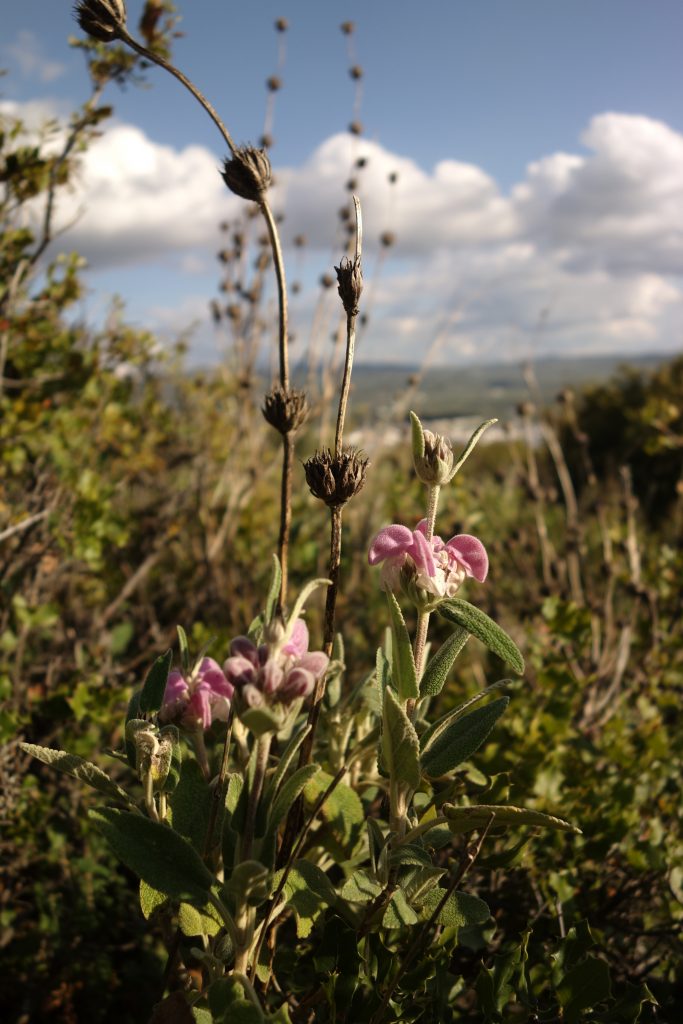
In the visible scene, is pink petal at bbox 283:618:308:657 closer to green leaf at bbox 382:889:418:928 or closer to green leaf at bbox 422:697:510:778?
green leaf at bbox 422:697:510:778

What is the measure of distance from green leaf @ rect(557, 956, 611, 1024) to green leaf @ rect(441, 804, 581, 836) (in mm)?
233

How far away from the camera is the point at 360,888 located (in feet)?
3.05

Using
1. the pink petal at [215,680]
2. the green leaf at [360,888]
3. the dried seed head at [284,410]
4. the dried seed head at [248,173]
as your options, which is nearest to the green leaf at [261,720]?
the pink petal at [215,680]

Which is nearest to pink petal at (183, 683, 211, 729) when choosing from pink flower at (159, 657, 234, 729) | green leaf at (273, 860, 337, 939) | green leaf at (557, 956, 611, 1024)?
pink flower at (159, 657, 234, 729)

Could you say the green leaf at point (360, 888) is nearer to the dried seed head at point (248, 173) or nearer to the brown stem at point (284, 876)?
the brown stem at point (284, 876)

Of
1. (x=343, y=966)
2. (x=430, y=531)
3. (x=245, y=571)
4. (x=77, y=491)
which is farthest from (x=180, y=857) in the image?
(x=245, y=571)

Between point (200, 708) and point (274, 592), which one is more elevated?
point (274, 592)

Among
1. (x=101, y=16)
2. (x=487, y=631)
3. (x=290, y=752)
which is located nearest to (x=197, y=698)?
(x=290, y=752)

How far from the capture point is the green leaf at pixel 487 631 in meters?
0.84

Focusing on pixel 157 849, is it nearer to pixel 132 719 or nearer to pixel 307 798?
pixel 132 719

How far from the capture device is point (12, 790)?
5.00ft

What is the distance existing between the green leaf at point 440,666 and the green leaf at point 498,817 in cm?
16

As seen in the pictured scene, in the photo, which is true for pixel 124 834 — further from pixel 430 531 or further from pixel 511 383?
pixel 511 383

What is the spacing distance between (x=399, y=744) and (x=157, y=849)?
288 millimetres
